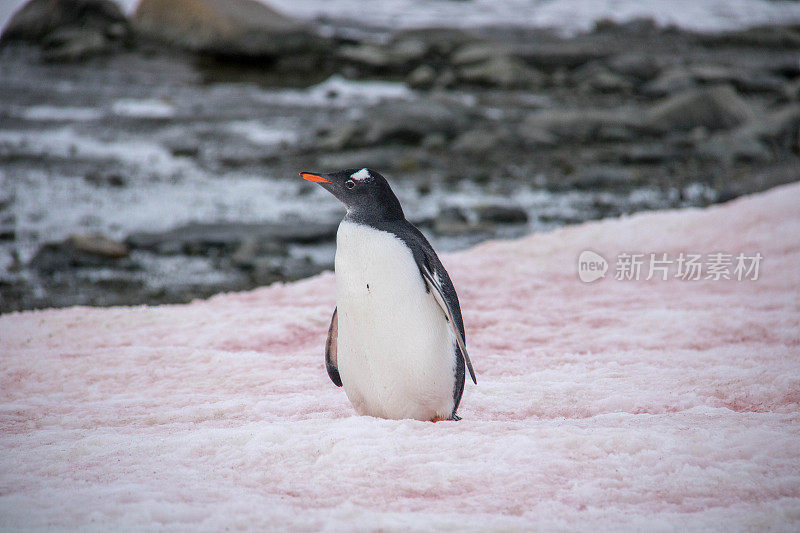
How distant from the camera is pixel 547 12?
1477 cm

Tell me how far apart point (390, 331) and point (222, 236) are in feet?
10.8

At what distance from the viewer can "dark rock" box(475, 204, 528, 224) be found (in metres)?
5.34

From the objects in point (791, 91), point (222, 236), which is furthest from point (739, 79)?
point (222, 236)

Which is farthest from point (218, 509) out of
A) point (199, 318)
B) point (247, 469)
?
point (199, 318)

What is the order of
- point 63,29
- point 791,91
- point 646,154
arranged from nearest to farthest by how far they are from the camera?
point 646,154, point 791,91, point 63,29

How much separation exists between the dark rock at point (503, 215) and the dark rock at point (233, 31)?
7212 millimetres

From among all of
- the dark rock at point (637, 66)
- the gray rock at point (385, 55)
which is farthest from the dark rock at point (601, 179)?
the gray rock at point (385, 55)

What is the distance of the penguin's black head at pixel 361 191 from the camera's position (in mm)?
1751

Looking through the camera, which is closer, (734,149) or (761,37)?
(734,149)

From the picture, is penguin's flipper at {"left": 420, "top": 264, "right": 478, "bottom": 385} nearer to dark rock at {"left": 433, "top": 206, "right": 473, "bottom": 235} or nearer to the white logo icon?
the white logo icon

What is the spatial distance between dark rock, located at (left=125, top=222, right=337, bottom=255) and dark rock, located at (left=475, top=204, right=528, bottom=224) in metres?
1.05

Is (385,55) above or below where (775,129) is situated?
above

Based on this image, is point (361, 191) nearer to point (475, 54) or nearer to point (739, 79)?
point (739, 79)

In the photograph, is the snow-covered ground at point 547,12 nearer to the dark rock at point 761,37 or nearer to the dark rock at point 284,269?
the dark rock at point 761,37
